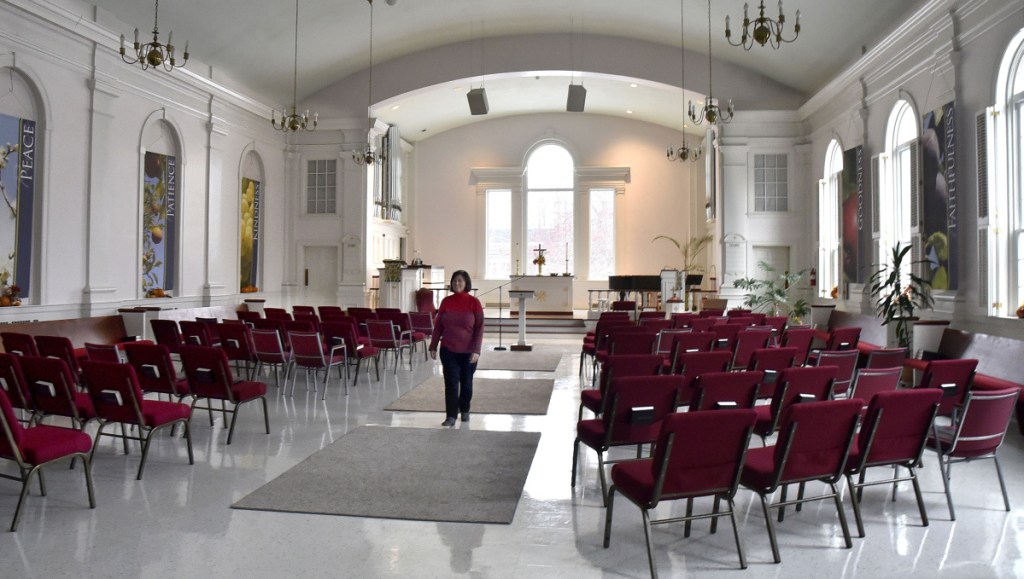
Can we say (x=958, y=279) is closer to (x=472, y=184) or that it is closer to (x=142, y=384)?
(x=142, y=384)

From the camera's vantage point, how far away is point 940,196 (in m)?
9.41

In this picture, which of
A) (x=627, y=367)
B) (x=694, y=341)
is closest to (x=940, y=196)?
(x=694, y=341)

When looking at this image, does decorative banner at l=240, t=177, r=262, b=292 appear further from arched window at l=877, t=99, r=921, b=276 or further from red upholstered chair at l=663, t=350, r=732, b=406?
arched window at l=877, t=99, r=921, b=276

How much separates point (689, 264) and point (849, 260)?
25.2 feet

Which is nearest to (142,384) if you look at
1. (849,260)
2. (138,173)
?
(138,173)

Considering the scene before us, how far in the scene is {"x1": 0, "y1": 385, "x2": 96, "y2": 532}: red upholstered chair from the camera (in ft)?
12.5

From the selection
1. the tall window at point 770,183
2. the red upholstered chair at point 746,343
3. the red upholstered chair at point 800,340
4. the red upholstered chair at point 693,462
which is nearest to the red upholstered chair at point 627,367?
the red upholstered chair at point 693,462

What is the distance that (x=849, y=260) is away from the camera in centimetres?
1293

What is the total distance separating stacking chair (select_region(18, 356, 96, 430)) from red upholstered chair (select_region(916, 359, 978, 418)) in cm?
579

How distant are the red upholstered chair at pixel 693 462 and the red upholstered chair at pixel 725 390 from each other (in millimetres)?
1088

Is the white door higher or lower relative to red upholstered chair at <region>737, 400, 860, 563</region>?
higher

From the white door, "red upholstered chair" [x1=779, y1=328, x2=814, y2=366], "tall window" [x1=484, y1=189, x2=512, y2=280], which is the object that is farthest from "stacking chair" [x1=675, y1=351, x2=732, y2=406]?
"tall window" [x1=484, y1=189, x2=512, y2=280]

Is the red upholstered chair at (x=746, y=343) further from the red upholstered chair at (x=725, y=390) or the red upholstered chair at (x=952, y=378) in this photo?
the red upholstered chair at (x=725, y=390)

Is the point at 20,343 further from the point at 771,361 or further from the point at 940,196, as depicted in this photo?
the point at 940,196
